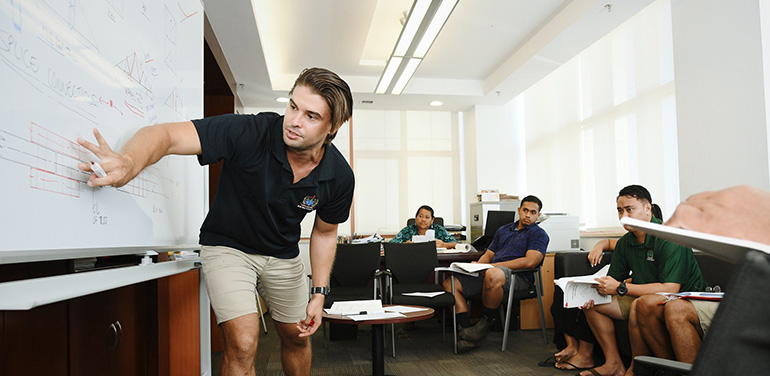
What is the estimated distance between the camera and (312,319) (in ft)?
6.64

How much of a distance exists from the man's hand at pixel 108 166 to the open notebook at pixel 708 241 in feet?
3.49

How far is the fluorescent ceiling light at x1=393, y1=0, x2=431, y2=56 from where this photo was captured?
4047 mm

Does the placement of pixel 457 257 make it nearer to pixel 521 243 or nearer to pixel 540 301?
pixel 521 243

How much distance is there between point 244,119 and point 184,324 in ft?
4.28

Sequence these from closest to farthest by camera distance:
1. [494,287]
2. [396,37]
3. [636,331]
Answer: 1. [636,331]
2. [494,287]
3. [396,37]

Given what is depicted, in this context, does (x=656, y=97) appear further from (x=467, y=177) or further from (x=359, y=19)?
(x=467, y=177)

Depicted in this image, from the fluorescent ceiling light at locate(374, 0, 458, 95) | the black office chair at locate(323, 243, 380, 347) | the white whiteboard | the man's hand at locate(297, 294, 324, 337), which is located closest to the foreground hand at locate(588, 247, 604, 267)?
the black office chair at locate(323, 243, 380, 347)

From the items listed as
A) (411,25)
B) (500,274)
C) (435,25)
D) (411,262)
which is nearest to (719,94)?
(500,274)

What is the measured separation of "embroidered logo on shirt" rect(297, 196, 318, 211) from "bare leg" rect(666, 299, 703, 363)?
6.60 feet

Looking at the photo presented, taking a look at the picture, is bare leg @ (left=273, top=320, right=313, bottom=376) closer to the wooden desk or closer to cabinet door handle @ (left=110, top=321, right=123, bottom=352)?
cabinet door handle @ (left=110, top=321, right=123, bottom=352)

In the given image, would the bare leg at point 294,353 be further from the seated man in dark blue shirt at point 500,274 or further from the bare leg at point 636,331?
the seated man in dark blue shirt at point 500,274

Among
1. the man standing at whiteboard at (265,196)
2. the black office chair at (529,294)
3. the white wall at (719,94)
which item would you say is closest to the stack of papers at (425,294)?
the black office chair at (529,294)

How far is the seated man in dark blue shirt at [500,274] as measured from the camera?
4129mm

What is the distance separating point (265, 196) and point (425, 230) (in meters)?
3.90
